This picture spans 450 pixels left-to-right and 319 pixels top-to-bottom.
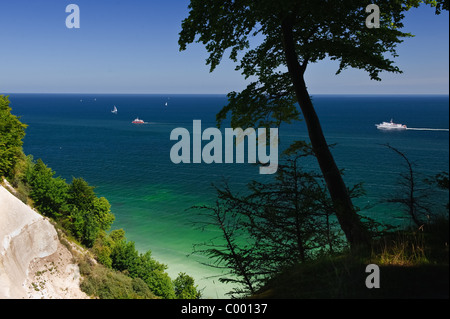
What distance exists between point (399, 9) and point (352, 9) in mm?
1451

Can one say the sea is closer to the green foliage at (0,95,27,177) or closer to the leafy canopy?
the leafy canopy

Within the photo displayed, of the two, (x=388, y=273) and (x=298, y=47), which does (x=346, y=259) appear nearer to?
(x=388, y=273)

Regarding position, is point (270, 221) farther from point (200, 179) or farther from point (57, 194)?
point (200, 179)

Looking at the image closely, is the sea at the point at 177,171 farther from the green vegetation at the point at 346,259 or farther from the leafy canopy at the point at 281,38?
the leafy canopy at the point at 281,38

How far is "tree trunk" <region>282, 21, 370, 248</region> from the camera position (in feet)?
21.0

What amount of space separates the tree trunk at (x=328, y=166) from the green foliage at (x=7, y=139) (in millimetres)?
26928

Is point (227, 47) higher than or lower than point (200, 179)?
higher

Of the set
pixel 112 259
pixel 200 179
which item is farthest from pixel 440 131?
pixel 112 259

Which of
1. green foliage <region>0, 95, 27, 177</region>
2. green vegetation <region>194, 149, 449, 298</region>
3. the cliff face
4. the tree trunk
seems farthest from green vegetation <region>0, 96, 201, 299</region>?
the tree trunk

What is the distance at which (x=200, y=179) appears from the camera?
238ft

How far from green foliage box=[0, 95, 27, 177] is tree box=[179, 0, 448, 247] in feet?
84.6

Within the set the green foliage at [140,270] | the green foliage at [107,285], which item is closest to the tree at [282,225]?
the green foliage at [107,285]

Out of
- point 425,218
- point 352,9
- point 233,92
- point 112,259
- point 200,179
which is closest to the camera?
point 425,218
